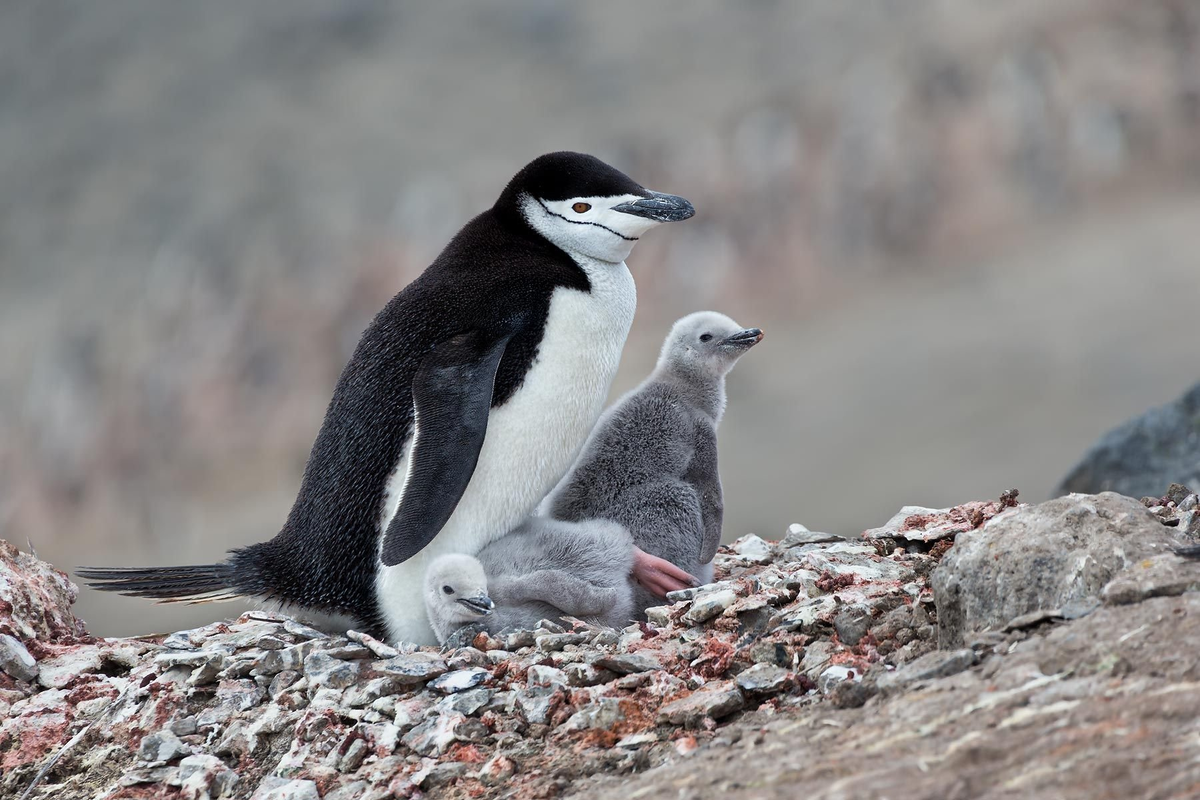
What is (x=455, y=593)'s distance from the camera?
3.24 metres

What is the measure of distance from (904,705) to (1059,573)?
1.65 ft

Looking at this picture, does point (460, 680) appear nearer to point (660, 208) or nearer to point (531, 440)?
point (531, 440)

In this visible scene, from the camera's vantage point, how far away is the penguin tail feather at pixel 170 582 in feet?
12.0

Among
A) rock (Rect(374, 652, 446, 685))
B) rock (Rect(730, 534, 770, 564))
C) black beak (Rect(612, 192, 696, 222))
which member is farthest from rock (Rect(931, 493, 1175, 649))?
rock (Rect(730, 534, 770, 564))

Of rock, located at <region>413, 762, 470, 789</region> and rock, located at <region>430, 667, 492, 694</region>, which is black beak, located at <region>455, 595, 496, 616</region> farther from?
rock, located at <region>413, 762, 470, 789</region>

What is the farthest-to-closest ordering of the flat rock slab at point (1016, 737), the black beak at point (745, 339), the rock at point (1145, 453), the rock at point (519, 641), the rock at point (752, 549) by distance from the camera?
the rock at point (1145, 453)
the rock at point (752, 549)
the black beak at point (745, 339)
the rock at point (519, 641)
the flat rock slab at point (1016, 737)

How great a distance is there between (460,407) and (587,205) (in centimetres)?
80

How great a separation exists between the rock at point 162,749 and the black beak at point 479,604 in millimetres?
751

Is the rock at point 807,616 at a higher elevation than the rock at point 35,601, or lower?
lower

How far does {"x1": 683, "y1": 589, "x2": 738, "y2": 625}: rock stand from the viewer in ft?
10.0

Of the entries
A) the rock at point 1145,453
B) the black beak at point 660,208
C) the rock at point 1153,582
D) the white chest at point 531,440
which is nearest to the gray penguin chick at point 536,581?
the white chest at point 531,440

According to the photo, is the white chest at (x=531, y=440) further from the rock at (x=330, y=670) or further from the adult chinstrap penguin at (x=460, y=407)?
the rock at (x=330, y=670)

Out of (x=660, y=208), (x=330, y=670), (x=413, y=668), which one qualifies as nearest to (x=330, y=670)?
(x=330, y=670)

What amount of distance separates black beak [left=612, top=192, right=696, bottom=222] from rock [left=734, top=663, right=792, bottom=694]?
60.3 inches
